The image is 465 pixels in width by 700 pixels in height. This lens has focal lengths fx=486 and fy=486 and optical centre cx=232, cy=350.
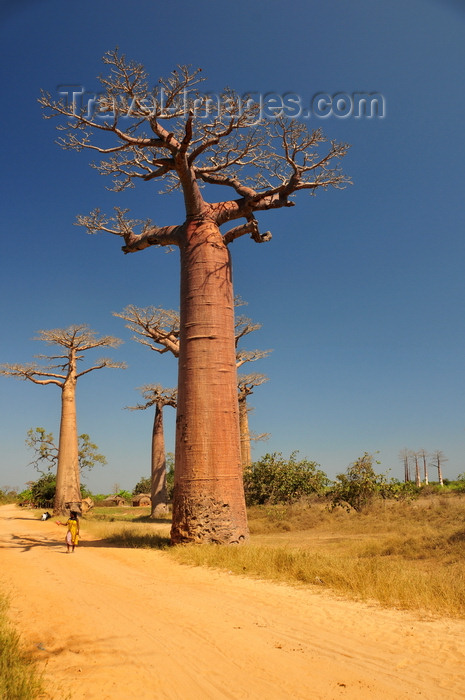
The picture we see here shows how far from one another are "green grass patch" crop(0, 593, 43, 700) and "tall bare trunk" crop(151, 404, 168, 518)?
15.2 meters

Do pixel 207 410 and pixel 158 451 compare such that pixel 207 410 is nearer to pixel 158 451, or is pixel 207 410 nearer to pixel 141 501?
pixel 158 451

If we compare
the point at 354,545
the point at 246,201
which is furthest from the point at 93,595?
the point at 246,201

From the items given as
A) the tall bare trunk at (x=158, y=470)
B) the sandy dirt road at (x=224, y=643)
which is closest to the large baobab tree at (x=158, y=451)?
the tall bare trunk at (x=158, y=470)

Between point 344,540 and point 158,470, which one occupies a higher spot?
point 158,470

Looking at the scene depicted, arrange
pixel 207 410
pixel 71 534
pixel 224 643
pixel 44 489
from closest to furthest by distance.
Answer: pixel 224 643
pixel 207 410
pixel 71 534
pixel 44 489

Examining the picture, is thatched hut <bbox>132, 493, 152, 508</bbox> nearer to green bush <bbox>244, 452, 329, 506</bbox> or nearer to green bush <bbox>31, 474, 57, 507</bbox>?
green bush <bbox>31, 474, 57, 507</bbox>

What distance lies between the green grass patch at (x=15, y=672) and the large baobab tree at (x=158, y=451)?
50.0 feet

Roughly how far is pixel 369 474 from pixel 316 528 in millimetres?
3888

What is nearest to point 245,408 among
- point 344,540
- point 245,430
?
point 245,430

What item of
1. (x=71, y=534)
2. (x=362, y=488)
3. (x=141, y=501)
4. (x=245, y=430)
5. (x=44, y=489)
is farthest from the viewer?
(x=141, y=501)

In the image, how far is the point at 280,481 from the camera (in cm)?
1611

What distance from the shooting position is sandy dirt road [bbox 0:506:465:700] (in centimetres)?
240

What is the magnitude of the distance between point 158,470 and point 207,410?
11493 millimetres

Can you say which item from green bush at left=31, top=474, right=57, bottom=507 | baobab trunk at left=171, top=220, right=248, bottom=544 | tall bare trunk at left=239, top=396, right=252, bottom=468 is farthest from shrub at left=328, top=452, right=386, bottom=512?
green bush at left=31, top=474, right=57, bottom=507
